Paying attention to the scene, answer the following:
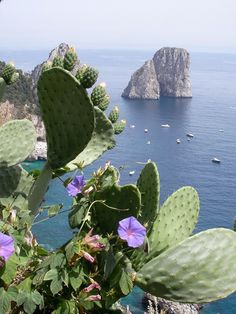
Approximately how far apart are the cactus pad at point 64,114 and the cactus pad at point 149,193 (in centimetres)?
24

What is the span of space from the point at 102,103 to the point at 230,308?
22925 mm

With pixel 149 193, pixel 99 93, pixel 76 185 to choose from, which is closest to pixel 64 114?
pixel 99 93

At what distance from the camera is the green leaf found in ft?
4.47

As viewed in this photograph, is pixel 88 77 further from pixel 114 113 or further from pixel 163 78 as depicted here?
pixel 163 78

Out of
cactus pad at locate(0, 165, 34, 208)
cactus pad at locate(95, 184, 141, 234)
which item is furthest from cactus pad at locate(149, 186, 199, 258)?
cactus pad at locate(0, 165, 34, 208)

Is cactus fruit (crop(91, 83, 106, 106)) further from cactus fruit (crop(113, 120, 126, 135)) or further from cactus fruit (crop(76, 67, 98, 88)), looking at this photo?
cactus fruit (crop(113, 120, 126, 135))

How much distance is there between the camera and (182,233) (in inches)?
70.1

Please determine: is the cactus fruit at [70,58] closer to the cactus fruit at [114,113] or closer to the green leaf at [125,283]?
the cactus fruit at [114,113]

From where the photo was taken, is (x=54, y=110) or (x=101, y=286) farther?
(x=54, y=110)

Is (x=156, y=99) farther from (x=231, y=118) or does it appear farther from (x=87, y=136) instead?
(x=87, y=136)

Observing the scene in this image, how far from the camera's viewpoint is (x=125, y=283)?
4.51ft

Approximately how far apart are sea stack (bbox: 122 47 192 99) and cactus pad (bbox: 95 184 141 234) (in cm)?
8912

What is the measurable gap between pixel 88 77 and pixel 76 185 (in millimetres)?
356

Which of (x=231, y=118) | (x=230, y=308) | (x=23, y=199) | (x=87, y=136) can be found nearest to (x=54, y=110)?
(x=87, y=136)
